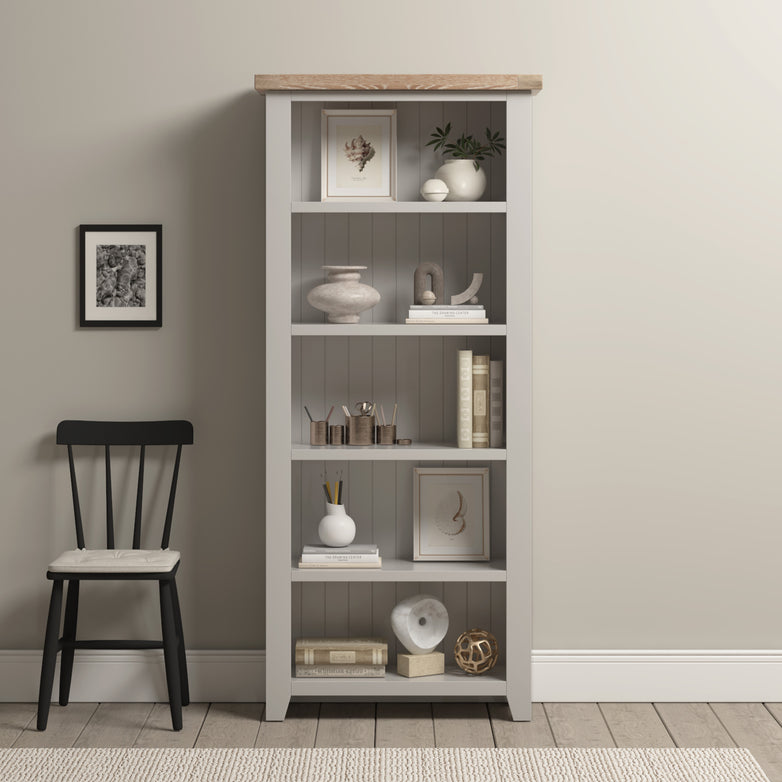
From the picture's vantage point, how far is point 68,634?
10.0ft

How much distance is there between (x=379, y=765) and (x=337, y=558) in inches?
24.6

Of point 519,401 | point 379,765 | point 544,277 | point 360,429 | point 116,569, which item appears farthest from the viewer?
point 544,277

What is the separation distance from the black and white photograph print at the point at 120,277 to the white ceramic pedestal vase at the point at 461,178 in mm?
948

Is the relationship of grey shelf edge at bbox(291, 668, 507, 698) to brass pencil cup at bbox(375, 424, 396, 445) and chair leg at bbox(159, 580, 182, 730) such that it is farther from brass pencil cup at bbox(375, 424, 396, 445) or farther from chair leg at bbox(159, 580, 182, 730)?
brass pencil cup at bbox(375, 424, 396, 445)

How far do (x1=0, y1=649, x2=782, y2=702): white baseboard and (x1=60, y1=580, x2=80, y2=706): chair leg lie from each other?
61mm

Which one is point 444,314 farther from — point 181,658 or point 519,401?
point 181,658

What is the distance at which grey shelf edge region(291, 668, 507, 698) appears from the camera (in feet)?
9.59

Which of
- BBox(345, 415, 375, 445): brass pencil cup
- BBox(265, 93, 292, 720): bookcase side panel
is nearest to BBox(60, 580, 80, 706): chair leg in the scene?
BBox(265, 93, 292, 720): bookcase side panel

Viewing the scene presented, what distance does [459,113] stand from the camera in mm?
3113

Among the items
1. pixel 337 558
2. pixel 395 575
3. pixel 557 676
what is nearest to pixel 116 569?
pixel 337 558

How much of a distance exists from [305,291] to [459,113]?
77cm

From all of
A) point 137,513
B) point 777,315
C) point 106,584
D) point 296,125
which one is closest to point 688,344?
point 777,315

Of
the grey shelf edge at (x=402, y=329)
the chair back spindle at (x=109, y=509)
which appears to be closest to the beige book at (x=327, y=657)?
the chair back spindle at (x=109, y=509)

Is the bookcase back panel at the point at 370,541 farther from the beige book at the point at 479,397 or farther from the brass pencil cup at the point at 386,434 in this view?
the beige book at the point at 479,397
